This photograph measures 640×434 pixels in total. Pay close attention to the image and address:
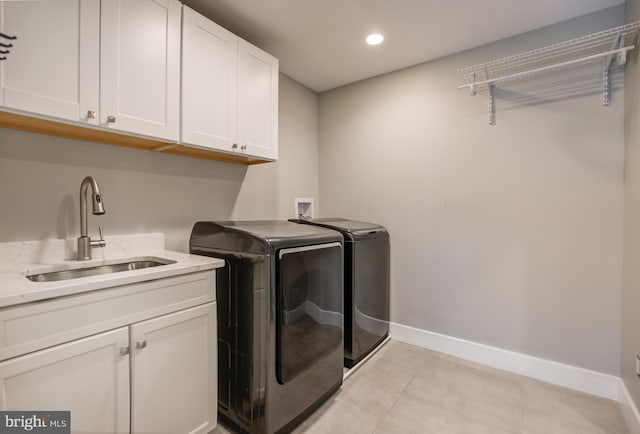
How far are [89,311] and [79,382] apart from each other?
25 cm

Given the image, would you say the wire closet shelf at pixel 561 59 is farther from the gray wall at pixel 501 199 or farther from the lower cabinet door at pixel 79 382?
the lower cabinet door at pixel 79 382

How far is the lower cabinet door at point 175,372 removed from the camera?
48.2 inches

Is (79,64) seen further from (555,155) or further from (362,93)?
(555,155)

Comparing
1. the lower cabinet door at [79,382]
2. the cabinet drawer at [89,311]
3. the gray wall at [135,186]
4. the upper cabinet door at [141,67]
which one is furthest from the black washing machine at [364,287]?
the lower cabinet door at [79,382]

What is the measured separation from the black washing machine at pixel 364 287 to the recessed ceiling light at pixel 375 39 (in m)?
1.39

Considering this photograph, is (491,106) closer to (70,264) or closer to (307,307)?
(307,307)

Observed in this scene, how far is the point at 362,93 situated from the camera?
9.46ft

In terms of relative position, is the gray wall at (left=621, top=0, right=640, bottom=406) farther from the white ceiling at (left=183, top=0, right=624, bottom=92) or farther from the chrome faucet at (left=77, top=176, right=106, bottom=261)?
the chrome faucet at (left=77, top=176, right=106, bottom=261)

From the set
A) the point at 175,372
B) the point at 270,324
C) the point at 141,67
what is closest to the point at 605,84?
the point at 270,324

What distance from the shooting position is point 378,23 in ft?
6.58

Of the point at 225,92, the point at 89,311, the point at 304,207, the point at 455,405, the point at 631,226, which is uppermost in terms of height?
the point at 225,92

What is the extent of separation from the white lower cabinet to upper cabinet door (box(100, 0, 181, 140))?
93 cm

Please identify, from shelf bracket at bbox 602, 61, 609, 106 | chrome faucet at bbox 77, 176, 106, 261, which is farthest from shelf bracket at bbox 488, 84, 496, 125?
chrome faucet at bbox 77, 176, 106, 261

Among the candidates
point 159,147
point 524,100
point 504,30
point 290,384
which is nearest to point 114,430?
point 290,384
